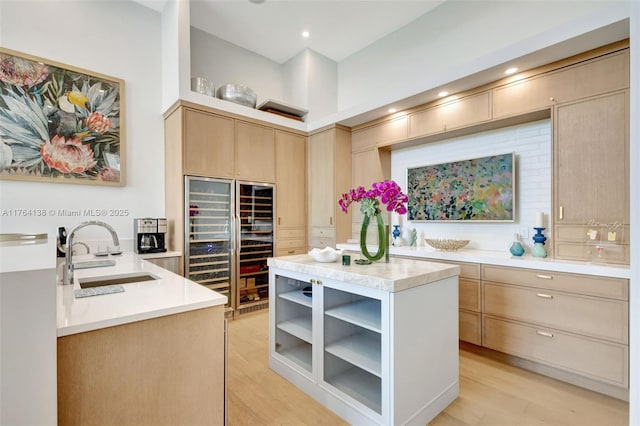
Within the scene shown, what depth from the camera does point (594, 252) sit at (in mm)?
2260

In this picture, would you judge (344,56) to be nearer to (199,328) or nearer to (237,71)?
(237,71)

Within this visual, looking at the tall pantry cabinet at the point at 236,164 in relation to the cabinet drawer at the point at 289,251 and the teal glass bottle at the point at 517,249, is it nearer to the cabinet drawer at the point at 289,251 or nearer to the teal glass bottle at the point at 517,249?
the cabinet drawer at the point at 289,251

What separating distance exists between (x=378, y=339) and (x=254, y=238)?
2.39 meters

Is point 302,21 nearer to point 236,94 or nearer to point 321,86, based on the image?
point 321,86

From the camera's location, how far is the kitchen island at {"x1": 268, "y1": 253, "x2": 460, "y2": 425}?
5.23 feet

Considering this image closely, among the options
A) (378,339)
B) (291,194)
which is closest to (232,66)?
(291,194)

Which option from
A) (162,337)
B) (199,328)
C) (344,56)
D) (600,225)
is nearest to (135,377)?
(162,337)

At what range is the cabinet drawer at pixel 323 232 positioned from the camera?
4148 millimetres

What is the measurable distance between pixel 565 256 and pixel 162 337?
2.87m

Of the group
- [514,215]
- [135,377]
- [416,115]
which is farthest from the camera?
[416,115]

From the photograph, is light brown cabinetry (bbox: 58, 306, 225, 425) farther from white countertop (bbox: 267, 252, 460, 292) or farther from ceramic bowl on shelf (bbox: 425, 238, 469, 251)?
ceramic bowl on shelf (bbox: 425, 238, 469, 251)

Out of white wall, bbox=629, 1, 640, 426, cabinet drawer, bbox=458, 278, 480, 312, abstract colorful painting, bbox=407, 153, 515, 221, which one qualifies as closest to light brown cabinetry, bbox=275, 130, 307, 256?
abstract colorful painting, bbox=407, 153, 515, 221

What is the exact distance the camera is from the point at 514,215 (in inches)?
116

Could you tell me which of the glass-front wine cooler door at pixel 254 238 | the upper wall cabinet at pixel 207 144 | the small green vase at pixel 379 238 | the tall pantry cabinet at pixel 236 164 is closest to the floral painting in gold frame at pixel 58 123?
the tall pantry cabinet at pixel 236 164
